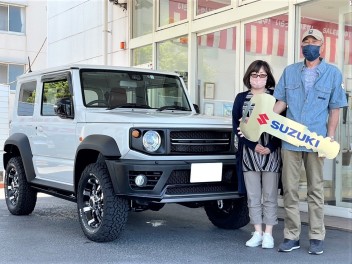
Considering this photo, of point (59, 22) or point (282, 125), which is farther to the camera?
point (59, 22)

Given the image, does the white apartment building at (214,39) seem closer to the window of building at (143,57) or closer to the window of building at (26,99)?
the window of building at (143,57)

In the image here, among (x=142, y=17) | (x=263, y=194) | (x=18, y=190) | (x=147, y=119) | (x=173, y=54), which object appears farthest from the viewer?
(x=142, y=17)

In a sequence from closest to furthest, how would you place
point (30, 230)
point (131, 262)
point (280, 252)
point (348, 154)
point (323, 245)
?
point (131, 262) < point (280, 252) < point (323, 245) < point (30, 230) < point (348, 154)

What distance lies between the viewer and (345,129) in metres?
6.54

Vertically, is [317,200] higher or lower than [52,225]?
higher

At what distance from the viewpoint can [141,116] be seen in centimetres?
478

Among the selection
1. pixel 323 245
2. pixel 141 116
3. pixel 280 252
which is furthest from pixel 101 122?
pixel 323 245

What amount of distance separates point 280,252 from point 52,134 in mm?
2802

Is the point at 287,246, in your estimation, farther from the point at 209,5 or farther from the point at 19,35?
the point at 19,35

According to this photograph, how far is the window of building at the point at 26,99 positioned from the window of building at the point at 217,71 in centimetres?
321

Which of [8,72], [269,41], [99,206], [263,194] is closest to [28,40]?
[8,72]

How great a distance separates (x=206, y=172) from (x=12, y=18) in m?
22.6

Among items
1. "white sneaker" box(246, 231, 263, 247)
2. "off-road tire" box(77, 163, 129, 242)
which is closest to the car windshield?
"off-road tire" box(77, 163, 129, 242)

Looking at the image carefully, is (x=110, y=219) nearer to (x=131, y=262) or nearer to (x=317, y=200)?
(x=131, y=262)
